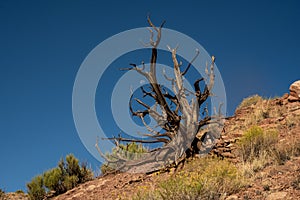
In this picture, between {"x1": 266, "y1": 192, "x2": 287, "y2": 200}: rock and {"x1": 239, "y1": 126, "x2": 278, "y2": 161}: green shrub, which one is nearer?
{"x1": 266, "y1": 192, "x2": 287, "y2": 200}: rock

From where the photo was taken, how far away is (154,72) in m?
9.35

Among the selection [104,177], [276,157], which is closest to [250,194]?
[276,157]

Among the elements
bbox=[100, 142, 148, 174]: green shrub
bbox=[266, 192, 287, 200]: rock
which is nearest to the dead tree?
bbox=[100, 142, 148, 174]: green shrub

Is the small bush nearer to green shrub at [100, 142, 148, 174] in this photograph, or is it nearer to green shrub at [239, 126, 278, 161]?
green shrub at [100, 142, 148, 174]

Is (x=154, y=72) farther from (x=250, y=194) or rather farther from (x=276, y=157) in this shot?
(x=250, y=194)

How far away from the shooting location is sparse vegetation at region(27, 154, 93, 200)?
1052 cm

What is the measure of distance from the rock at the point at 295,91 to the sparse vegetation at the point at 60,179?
7061 mm

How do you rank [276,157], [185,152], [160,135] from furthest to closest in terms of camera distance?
[160,135]
[185,152]
[276,157]

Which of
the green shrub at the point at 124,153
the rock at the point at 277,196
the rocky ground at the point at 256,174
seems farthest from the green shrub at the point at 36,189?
the rock at the point at 277,196

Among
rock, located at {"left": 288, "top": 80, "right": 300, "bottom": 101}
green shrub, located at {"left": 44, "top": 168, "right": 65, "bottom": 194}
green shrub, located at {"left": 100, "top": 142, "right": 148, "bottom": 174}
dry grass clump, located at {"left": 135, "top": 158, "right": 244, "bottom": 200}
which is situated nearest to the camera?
dry grass clump, located at {"left": 135, "top": 158, "right": 244, "bottom": 200}

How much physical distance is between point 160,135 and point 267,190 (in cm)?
442

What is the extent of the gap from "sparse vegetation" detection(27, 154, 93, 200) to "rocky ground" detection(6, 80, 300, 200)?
0.97 meters

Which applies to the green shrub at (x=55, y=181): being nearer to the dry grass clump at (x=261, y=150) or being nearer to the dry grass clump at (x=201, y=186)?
the dry grass clump at (x=261, y=150)

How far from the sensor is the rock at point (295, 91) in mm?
11117
